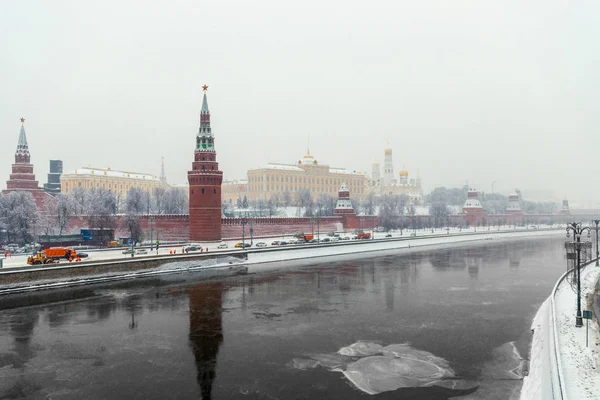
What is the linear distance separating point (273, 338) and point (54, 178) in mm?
124316

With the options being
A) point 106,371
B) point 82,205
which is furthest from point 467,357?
point 82,205

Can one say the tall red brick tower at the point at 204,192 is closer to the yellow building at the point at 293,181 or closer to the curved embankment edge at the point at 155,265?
the curved embankment edge at the point at 155,265

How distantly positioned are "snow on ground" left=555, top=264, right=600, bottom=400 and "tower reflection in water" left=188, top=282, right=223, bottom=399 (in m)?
9.10

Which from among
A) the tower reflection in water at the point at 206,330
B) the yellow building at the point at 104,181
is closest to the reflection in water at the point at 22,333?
the tower reflection in water at the point at 206,330

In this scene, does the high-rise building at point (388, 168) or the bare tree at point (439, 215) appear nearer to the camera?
the bare tree at point (439, 215)

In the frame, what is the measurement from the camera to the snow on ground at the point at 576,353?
36.2 ft

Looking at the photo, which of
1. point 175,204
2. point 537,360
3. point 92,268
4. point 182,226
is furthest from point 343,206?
point 537,360

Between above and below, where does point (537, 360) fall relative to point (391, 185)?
below

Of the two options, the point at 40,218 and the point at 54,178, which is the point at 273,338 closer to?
Result: the point at 40,218

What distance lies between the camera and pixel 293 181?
403 ft

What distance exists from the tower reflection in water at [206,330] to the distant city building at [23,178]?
39.0 metres

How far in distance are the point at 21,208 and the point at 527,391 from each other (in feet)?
157

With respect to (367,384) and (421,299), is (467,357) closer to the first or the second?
(367,384)

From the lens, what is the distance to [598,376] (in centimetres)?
1181
